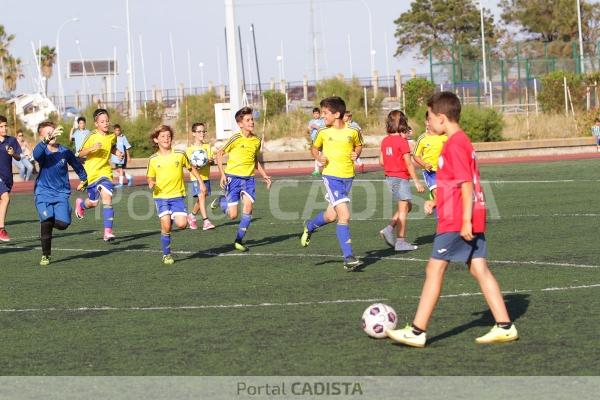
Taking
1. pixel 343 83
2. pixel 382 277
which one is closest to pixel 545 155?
pixel 343 83

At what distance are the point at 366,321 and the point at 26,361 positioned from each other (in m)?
2.48

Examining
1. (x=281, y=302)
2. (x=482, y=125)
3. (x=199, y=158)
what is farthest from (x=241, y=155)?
(x=482, y=125)

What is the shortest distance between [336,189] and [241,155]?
9.49ft

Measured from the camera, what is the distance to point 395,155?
14.7 meters

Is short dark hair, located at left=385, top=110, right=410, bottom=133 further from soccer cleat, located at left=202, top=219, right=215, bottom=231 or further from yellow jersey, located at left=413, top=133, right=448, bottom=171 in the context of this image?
soccer cleat, located at left=202, top=219, right=215, bottom=231

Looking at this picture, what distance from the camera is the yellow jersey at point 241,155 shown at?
51.2ft

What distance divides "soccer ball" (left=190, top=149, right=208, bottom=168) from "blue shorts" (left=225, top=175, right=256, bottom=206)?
3.30 meters

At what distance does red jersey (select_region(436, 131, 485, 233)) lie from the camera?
8078 millimetres

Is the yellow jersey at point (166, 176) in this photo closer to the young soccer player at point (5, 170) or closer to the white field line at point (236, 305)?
the white field line at point (236, 305)

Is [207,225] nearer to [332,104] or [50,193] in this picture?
[50,193]

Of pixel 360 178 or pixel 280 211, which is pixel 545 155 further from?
pixel 280 211

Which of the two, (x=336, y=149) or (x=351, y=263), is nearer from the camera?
(x=351, y=263)

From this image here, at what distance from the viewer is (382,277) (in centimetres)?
1192

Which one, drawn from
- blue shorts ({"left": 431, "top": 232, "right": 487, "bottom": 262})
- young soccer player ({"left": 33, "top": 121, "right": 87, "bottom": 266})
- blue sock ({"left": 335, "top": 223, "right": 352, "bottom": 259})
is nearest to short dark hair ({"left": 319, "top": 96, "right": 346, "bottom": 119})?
blue sock ({"left": 335, "top": 223, "right": 352, "bottom": 259})
